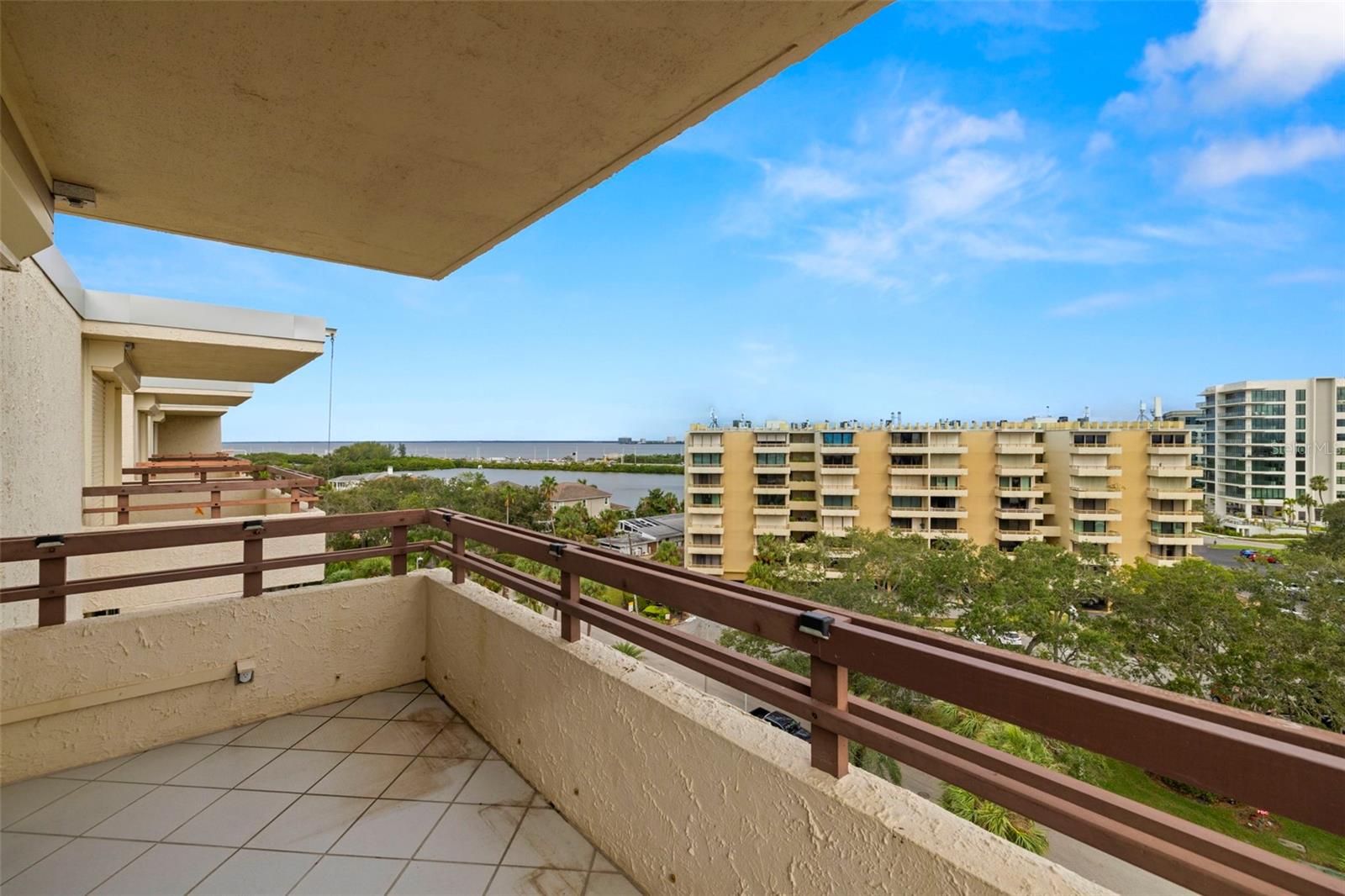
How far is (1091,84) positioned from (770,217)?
1671 centimetres

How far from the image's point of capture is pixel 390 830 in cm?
192

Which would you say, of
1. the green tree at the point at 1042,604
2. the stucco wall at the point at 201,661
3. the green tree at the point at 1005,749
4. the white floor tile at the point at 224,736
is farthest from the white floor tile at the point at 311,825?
the green tree at the point at 1042,604

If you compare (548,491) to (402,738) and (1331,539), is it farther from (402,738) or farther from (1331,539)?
(1331,539)

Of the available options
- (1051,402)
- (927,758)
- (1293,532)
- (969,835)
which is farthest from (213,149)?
(1051,402)

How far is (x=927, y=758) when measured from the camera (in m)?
1.01

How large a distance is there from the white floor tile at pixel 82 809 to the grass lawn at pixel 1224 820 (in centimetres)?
950

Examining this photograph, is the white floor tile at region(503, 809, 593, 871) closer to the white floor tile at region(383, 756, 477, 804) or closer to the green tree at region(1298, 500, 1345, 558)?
the white floor tile at region(383, 756, 477, 804)

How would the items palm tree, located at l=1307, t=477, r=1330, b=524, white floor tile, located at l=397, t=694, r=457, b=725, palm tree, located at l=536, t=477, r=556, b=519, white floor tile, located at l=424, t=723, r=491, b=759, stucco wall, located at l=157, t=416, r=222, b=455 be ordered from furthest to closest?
palm tree, located at l=1307, t=477, r=1330, b=524, palm tree, located at l=536, t=477, r=556, b=519, stucco wall, located at l=157, t=416, r=222, b=455, white floor tile, located at l=397, t=694, r=457, b=725, white floor tile, located at l=424, t=723, r=491, b=759

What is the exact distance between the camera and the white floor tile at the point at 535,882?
64.8 inches

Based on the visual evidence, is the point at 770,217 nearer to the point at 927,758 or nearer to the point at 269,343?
the point at 269,343

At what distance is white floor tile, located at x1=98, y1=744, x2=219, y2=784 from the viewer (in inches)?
87.4

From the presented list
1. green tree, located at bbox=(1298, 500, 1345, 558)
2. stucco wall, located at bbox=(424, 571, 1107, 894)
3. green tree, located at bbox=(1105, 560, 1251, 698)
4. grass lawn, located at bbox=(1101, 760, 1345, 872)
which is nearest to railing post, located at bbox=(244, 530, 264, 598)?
stucco wall, located at bbox=(424, 571, 1107, 894)

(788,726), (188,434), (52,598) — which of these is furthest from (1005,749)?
(188,434)

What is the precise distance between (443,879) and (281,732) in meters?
1.39
